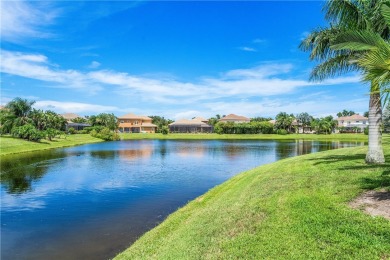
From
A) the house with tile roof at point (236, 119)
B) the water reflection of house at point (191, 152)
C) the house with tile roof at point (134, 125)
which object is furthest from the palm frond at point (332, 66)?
the house with tile roof at point (236, 119)

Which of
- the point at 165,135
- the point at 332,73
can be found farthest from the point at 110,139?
the point at 332,73

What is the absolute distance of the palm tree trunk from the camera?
15.7 m

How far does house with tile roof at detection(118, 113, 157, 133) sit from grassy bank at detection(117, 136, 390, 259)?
12728cm

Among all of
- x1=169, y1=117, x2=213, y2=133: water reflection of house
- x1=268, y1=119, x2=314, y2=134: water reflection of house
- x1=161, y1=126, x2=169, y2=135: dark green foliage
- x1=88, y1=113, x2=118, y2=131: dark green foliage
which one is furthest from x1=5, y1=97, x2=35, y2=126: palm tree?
x1=268, y1=119, x2=314, y2=134: water reflection of house

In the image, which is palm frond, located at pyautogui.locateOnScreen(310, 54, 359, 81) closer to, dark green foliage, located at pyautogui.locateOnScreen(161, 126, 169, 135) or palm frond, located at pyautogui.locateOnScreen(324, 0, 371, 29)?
palm frond, located at pyautogui.locateOnScreen(324, 0, 371, 29)

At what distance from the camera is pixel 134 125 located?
140875mm

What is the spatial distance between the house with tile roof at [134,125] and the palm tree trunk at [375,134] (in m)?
124

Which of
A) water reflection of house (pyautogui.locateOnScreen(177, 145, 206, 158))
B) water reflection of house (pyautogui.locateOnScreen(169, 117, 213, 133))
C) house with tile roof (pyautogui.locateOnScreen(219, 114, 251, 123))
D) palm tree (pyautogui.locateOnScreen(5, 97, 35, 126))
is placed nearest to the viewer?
water reflection of house (pyautogui.locateOnScreen(177, 145, 206, 158))

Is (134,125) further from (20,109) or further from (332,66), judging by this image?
(332,66)

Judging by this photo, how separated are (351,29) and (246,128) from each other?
99.4m

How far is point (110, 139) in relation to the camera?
323 ft

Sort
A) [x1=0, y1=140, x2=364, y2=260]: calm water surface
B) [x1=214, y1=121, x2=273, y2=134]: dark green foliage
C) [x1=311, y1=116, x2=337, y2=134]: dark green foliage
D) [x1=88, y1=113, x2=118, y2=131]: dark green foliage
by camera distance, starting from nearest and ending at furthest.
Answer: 1. [x1=0, y1=140, x2=364, y2=260]: calm water surface
2. [x1=214, y1=121, x2=273, y2=134]: dark green foliage
3. [x1=311, y1=116, x2=337, y2=134]: dark green foliage
4. [x1=88, y1=113, x2=118, y2=131]: dark green foliage

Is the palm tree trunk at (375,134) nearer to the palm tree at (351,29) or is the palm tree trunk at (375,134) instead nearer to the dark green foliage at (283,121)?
the palm tree at (351,29)

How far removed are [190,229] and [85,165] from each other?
1170 inches
